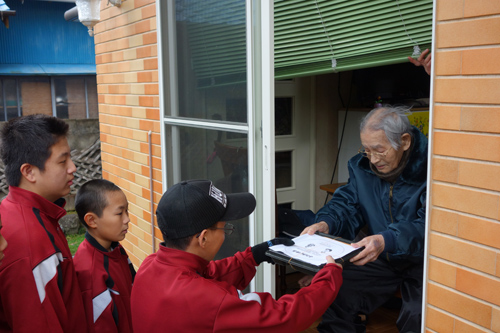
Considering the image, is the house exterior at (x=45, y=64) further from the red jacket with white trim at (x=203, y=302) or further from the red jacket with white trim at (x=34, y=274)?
the red jacket with white trim at (x=203, y=302)

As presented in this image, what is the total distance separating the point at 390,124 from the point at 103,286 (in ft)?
5.31

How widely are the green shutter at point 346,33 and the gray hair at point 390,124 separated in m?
0.27

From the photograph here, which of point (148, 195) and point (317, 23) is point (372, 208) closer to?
point (317, 23)

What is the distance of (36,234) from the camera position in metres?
1.90

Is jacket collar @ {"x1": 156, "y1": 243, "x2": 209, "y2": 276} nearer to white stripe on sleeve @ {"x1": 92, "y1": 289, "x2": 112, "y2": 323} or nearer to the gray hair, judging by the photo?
white stripe on sleeve @ {"x1": 92, "y1": 289, "x2": 112, "y2": 323}

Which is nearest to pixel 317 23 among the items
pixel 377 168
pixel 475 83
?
pixel 377 168

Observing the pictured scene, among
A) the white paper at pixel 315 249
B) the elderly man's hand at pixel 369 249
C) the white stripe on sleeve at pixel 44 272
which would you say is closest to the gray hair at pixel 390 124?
the elderly man's hand at pixel 369 249

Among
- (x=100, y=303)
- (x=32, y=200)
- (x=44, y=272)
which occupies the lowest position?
(x=100, y=303)

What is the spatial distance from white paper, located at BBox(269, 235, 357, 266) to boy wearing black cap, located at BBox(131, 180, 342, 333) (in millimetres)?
144

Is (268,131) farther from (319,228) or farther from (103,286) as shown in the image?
(103,286)

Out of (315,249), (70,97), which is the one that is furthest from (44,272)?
(70,97)

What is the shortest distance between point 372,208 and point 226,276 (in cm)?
111

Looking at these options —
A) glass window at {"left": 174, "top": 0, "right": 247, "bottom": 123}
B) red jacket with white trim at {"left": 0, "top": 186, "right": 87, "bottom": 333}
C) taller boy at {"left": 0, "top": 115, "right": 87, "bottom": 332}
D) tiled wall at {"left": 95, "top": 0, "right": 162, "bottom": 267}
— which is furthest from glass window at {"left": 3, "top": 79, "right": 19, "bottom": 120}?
red jacket with white trim at {"left": 0, "top": 186, "right": 87, "bottom": 333}

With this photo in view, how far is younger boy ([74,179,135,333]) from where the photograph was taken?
7.29 ft
